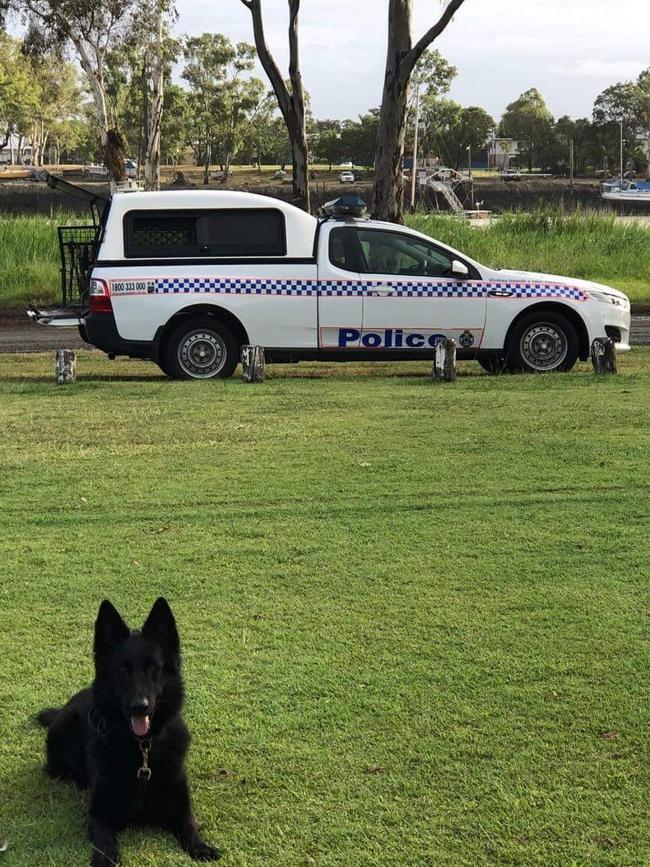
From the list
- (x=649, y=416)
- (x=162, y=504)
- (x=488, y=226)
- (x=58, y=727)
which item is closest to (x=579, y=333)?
(x=649, y=416)

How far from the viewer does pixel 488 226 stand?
24844 millimetres

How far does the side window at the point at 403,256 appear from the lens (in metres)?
11.4

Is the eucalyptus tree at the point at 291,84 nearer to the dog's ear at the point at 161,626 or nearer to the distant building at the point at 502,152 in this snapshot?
the dog's ear at the point at 161,626

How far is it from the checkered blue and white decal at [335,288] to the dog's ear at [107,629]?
831 centimetres

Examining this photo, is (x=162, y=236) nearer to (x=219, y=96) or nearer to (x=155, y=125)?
(x=155, y=125)

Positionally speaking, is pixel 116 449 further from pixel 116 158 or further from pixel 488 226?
pixel 116 158

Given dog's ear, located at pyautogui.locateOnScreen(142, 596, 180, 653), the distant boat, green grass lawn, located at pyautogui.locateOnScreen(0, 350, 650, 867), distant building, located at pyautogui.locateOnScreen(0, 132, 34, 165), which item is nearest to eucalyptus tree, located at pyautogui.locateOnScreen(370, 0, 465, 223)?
green grass lawn, located at pyautogui.locateOnScreen(0, 350, 650, 867)

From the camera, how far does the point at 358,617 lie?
4742 mm

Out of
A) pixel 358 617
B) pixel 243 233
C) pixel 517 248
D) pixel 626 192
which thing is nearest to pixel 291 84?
pixel 517 248

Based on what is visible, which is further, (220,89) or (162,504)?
(220,89)

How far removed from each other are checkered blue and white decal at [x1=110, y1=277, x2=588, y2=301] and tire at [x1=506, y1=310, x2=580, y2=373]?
286 mm

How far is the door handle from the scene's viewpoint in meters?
11.3

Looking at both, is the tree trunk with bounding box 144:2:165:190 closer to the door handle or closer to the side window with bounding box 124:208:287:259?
the side window with bounding box 124:208:287:259

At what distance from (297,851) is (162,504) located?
3641mm
